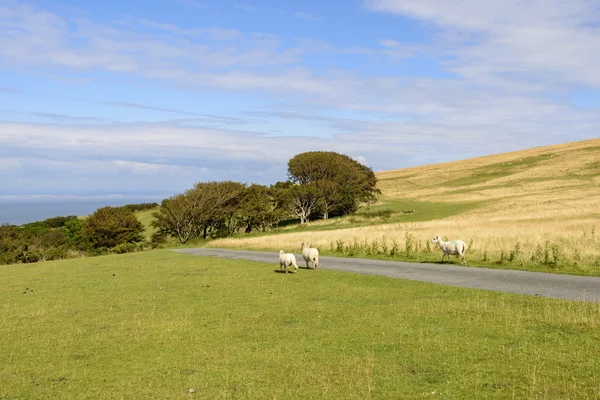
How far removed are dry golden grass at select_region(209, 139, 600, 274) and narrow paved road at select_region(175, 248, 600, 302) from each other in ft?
11.1

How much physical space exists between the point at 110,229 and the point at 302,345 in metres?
76.0

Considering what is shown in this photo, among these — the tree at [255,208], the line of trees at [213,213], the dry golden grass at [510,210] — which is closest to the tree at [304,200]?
the line of trees at [213,213]

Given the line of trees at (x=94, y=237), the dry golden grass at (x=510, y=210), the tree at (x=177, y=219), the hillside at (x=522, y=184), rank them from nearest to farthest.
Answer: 1. the dry golden grass at (x=510, y=210)
2. the hillside at (x=522, y=184)
3. the line of trees at (x=94, y=237)
4. the tree at (x=177, y=219)

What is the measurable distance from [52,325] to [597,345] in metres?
15.1

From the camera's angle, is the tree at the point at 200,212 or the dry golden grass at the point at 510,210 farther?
the tree at the point at 200,212

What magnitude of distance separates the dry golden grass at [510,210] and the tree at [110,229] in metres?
28.4

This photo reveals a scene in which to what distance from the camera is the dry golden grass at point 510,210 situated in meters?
33.2

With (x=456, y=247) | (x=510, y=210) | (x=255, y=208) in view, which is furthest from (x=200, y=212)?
(x=456, y=247)

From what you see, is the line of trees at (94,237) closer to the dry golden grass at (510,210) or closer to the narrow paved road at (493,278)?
the dry golden grass at (510,210)

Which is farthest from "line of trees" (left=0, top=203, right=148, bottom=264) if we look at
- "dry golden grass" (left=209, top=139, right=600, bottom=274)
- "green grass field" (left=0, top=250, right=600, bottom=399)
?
"green grass field" (left=0, top=250, right=600, bottom=399)

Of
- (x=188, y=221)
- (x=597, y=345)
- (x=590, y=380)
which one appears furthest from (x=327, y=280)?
(x=188, y=221)

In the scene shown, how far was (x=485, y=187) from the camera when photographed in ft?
379

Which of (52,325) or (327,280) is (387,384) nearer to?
(52,325)

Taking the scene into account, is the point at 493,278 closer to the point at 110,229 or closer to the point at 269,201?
the point at 110,229
